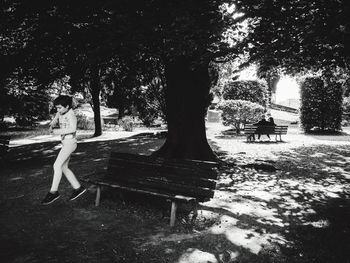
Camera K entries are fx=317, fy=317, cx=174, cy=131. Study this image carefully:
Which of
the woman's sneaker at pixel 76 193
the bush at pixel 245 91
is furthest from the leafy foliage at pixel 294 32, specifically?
the bush at pixel 245 91

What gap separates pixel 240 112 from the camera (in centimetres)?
2380

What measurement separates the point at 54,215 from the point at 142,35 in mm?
3957

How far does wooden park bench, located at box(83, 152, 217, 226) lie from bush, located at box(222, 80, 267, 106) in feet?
81.4

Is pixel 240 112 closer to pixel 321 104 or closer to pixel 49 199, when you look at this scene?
pixel 321 104

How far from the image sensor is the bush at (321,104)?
22594mm

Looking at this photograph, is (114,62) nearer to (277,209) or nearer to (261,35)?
(261,35)

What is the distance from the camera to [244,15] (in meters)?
6.46

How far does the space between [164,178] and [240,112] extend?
1889 centimetres

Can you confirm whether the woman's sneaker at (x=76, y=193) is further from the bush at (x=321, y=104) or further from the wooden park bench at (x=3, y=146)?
the bush at (x=321, y=104)

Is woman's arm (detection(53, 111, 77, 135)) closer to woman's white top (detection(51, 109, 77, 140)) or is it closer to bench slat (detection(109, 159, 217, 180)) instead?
woman's white top (detection(51, 109, 77, 140))

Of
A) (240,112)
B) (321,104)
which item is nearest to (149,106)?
(240,112)

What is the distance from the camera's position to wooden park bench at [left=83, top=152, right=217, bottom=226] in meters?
5.25

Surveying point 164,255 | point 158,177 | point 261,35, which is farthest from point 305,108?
point 164,255

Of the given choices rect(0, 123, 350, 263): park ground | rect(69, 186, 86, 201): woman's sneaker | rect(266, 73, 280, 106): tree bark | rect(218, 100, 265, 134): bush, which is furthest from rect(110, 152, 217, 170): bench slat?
rect(218, 100, 265, 134): bush
